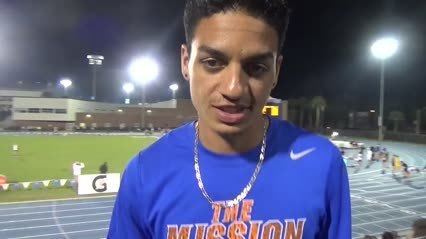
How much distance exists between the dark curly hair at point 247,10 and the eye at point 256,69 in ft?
0.47

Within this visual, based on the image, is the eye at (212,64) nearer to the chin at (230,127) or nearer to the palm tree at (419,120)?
the chin at (230,127)

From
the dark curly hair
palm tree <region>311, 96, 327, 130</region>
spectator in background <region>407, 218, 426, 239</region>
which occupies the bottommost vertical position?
spectator in background <region>407, 218, 426, 239</region>

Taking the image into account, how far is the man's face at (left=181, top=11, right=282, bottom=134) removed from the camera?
4.50 ft

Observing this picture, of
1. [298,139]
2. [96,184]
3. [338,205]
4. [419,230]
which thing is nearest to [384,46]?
[96,184]

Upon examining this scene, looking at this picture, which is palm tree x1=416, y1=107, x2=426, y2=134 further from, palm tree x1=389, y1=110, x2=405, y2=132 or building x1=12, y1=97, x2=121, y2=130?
building x1=12, y1=97, x2=121, y2=130

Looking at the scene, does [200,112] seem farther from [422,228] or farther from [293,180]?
[422,228]

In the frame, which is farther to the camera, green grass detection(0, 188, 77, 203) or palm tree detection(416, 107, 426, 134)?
palm tree detection(416, 107, 426, 134)

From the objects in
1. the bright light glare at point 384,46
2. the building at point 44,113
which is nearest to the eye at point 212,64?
the bright light glare at point 384,46

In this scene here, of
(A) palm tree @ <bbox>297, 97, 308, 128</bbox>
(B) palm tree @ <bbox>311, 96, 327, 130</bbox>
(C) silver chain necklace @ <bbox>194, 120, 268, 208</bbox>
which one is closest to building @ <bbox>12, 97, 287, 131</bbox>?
(A) palm tree @ <bbox>297, 97, 308, 128</bbox>

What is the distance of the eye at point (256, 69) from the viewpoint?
1.40 metres

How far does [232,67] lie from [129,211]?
64cm

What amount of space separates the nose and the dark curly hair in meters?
0.20

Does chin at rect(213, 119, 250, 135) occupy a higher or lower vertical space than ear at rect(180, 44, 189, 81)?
lower

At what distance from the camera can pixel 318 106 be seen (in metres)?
63.5
